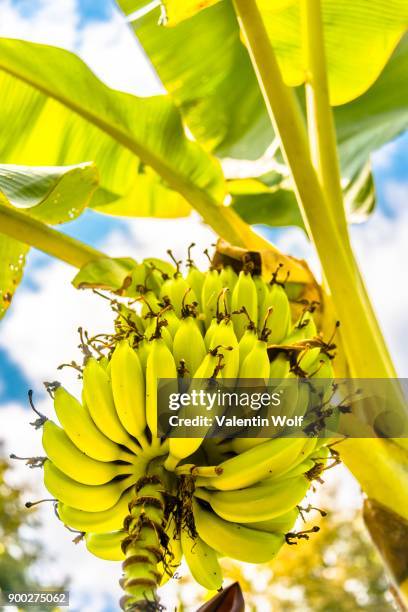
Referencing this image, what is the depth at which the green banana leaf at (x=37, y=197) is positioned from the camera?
1376mm

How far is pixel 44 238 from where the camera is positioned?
65.0 inches

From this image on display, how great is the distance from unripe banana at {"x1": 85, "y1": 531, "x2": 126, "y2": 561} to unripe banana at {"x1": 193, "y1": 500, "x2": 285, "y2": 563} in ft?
0.51

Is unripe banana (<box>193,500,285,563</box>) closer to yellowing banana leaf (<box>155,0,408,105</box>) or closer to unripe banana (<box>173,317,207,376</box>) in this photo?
unripe banana (<box>173,317,207,376</box>)

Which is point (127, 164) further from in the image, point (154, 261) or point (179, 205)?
point (154, 261)

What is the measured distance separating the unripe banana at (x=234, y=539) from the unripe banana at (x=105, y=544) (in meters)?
0.16

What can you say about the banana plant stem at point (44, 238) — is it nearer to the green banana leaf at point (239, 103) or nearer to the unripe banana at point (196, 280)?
the unripe banana at point (196, 280)

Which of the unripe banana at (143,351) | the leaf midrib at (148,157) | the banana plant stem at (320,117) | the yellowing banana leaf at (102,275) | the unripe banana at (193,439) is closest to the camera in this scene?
the unripe banana at (193,439)

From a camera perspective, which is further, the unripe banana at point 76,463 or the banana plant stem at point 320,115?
the banana plant stem at point 320,115

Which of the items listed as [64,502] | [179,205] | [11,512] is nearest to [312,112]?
[179,205]

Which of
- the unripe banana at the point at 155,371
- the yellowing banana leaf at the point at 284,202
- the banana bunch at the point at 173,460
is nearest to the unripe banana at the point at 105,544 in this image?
the banana bunch at the point at 173,460

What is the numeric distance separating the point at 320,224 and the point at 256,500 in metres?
0.67

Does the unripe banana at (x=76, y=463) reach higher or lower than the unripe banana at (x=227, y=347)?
lower

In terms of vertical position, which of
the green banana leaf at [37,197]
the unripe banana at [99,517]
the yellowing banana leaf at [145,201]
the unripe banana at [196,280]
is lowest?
the unripe banana at [99,517]

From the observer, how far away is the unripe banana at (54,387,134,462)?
113cm
